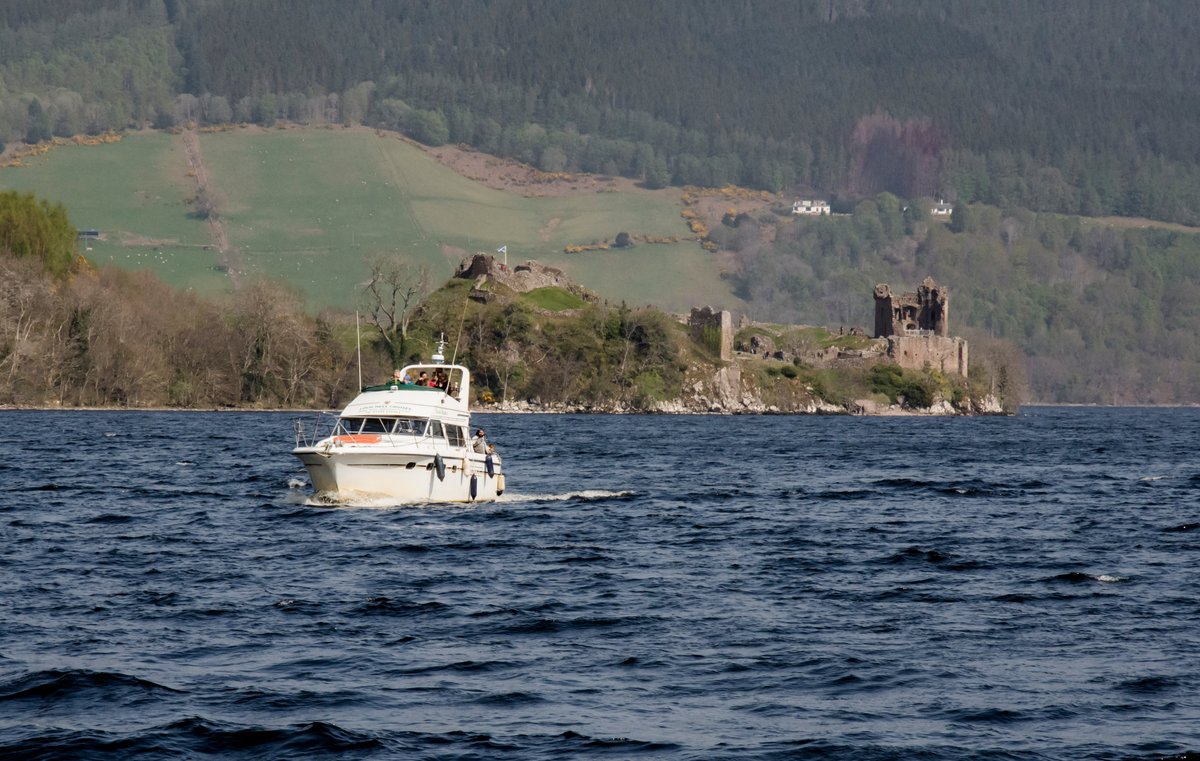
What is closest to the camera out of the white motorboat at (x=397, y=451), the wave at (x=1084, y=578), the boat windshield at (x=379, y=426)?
the wave at (x=1084, y=578)

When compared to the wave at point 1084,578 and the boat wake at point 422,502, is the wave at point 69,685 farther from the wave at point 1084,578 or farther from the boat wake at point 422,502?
the boat wake at point 422,502

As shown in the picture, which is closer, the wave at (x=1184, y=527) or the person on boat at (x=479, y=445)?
the wave at (x=1184, y=527)

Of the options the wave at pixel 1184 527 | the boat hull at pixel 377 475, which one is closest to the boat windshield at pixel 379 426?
the boat hull at pixel 377 475

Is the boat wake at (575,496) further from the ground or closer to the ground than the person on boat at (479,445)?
closer to the ground

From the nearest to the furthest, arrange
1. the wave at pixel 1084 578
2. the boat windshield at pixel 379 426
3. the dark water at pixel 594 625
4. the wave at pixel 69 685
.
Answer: the dark water at pixel 594 625
the wave at pixel 69 685
the wave at pixel 1084 578
the boat windshield at pixel 379 426

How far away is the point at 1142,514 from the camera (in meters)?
67.3

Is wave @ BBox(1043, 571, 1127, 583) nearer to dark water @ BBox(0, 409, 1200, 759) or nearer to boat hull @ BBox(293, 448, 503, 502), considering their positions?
dark water @ BBox(0, 409, 1200, 759)

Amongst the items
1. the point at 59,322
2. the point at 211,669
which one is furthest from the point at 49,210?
the point at 211,669

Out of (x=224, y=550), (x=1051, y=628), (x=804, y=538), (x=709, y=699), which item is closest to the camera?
(x=709, y=699)

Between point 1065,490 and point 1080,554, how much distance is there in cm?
3043

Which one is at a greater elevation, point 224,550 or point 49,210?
point 49,210

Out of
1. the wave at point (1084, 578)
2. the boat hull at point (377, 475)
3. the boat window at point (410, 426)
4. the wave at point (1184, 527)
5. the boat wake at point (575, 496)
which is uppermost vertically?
the boat window at point (410, 426)

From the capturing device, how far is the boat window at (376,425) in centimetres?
6081

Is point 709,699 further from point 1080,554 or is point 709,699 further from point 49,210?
point 49,210
